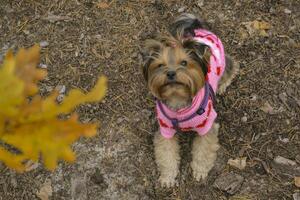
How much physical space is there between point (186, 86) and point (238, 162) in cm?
125

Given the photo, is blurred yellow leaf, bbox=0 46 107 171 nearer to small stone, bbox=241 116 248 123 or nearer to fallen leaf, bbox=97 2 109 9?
small stone, bbox=241 116 248 123

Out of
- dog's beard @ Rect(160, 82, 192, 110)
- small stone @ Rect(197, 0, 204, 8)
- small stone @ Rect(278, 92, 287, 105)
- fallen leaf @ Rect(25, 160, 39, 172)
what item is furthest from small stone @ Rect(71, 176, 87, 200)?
small stone @ Rect(197, 0, 204, 8)

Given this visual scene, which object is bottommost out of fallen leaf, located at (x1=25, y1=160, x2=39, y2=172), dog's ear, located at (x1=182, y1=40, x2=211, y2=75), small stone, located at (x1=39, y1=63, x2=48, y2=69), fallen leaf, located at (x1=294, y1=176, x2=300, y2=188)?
fallen leaf, located at (x1=294, y1=176, x2=300, y2=188)

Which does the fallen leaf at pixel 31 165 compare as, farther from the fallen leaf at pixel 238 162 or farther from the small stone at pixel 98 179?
the fallen leaf at pixel 238 162

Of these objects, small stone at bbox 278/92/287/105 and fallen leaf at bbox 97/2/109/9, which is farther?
fallen leaf at bbox 97/2/109/9

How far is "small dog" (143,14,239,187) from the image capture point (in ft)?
13.1

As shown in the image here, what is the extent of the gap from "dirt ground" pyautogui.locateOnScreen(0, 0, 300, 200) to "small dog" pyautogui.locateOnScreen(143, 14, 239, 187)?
16 cm

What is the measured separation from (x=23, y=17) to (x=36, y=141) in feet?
17.0

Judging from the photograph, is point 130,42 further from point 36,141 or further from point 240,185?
point 36,141

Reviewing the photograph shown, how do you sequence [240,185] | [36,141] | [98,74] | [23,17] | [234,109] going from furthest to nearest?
[23,17], [98,74], [234,109], [240,185], [36,141]

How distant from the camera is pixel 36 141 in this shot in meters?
1.29

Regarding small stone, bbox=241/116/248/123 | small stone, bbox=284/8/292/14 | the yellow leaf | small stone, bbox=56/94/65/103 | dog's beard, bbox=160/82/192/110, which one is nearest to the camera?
the yellow leaf

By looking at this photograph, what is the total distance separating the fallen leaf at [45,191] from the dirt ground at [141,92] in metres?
0.03

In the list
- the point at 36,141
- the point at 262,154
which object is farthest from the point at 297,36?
the point at 36,141
